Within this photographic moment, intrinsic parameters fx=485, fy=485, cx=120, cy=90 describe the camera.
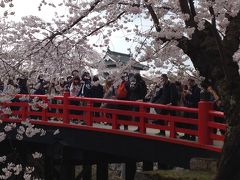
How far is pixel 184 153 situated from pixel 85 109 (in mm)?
3325

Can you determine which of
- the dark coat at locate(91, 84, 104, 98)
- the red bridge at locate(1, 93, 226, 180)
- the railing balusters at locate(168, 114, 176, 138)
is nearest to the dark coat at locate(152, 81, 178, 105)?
the red bridge at locate(1, 93, 226, 180)

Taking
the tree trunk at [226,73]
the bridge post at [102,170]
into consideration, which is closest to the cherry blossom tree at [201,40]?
the tree trunk at [226,73]

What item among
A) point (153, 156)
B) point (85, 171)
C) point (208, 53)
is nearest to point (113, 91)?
point (153, 156)

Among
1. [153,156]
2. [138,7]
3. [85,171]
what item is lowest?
[85,171]

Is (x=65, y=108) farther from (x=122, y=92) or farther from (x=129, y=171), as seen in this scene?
(x=129, y=171)

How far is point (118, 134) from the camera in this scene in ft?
37.2

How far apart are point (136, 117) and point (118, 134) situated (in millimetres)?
1274

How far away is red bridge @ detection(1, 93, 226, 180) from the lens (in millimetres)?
9289

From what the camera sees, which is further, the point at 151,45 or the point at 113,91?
the point at 113,91

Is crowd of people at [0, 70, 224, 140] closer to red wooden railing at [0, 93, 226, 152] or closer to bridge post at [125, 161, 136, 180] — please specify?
red wooden railing at [0, 93, 226, 152]

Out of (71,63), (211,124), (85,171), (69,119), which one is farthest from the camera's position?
(85,171)

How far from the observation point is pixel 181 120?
9680mm

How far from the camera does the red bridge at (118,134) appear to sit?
929cm

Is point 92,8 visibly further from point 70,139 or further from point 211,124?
point 70,139
